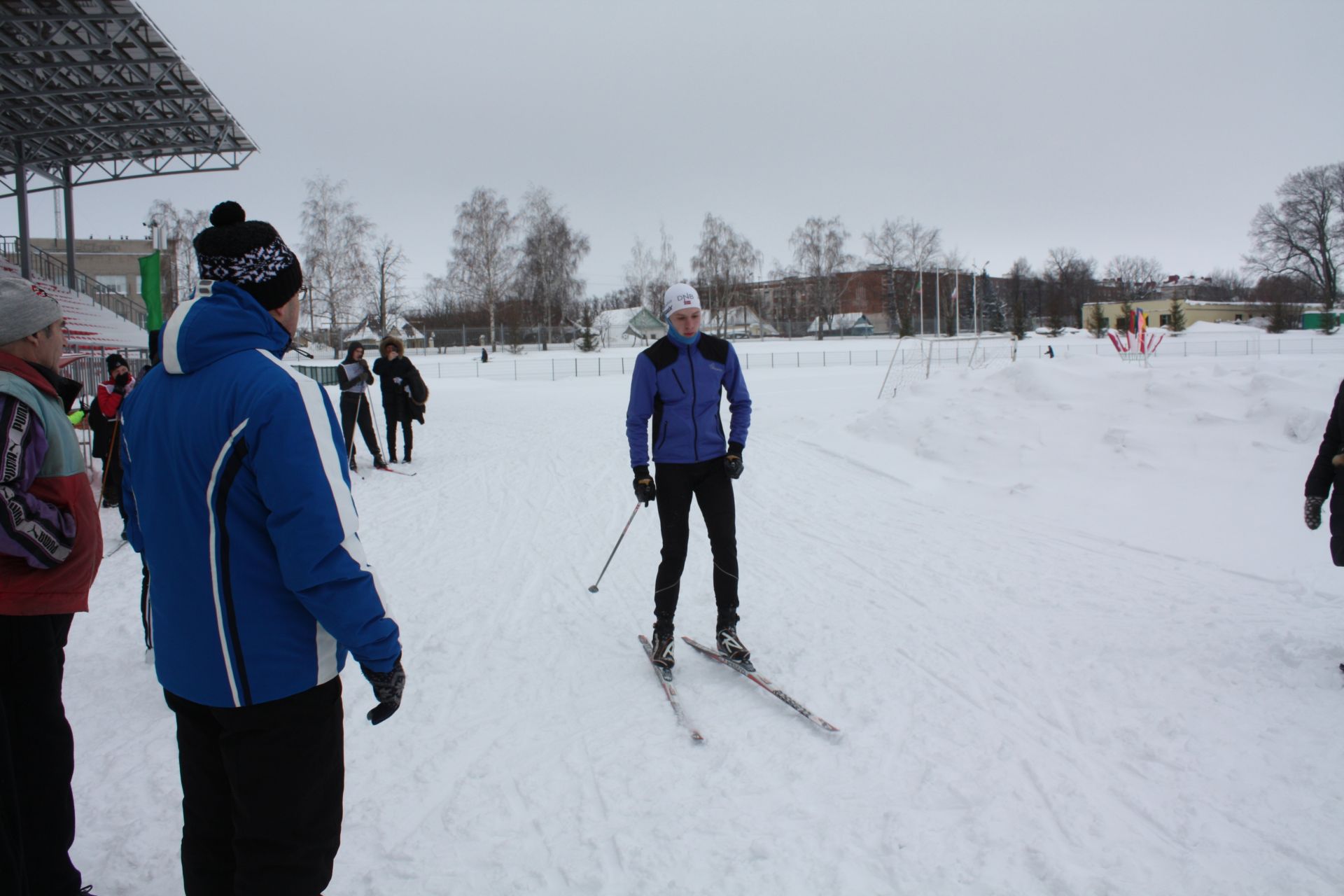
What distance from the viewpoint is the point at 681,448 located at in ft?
13.3

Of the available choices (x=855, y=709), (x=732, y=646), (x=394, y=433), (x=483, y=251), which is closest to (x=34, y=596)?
(x=732, y=646)

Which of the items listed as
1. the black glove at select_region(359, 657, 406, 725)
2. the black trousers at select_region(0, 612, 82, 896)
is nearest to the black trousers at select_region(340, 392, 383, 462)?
the black trousers at select_region(0, 612, 82, 896)

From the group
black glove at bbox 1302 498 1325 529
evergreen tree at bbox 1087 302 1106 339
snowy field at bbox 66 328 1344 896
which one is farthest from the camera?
evergreen tree at bbox 1087 302 1106 339

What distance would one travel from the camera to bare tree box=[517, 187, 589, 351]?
192 ft

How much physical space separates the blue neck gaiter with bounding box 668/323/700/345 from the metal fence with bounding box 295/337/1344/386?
3037cm

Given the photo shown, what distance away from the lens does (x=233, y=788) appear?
5.80ft

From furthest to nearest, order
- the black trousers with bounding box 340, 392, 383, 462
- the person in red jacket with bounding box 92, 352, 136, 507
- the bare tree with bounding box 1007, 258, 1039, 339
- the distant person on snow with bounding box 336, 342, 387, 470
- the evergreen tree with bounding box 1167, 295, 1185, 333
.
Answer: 1. the bare tree with bounding box 1007, 258, 1039, 339
2. the evergreen tree with bounding box 1167, 295, 1185, 333
3. the black trousers with bounding box 340, 392, 383, 462
4. the distant person on snow with bounding box 336, 342, 387, 470
5. the person in red jacket with bounding box 92, 352, 136, 507

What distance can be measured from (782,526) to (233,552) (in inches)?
241

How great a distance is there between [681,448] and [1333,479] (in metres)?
3.18

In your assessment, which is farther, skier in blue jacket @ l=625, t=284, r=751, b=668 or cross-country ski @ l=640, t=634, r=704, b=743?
skier in blue jacket @ l=625, t=284, r=751, b=668

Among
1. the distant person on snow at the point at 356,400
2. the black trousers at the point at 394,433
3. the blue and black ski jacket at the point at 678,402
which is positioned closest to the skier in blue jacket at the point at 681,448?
the blue and black ski jacket at the point at 678,402

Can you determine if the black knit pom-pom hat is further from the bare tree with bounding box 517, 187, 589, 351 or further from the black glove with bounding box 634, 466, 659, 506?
the bare tree with bounding box 517, 187, 589, 351

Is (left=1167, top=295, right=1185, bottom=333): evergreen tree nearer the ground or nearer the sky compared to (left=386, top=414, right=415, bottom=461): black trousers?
nearer the sky

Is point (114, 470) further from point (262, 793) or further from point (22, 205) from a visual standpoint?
point (22, 205)
